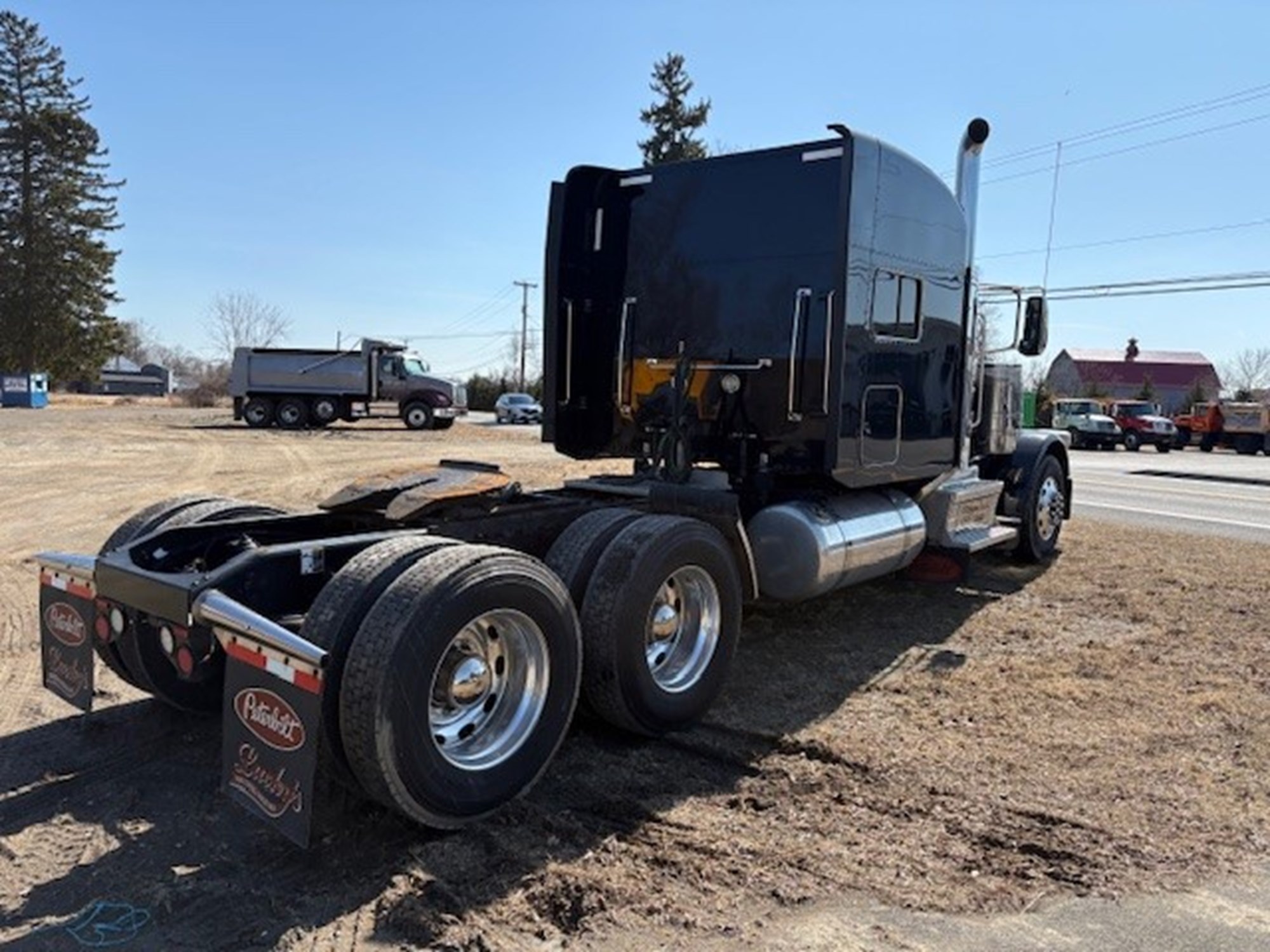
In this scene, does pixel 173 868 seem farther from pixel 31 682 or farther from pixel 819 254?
pixel 819 254

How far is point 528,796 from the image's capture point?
3879mm

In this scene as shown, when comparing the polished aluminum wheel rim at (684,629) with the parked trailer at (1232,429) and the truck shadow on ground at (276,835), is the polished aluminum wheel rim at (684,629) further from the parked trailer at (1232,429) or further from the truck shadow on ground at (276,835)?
the parked trailer at (1232,429)

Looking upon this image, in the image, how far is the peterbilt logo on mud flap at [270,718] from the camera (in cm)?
308

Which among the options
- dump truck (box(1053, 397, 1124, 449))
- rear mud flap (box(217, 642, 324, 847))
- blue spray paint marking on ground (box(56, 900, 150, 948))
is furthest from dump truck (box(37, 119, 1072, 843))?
dump truck (box(1053, 397, 1124, 449))

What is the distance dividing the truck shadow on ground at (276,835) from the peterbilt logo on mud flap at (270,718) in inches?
18.1

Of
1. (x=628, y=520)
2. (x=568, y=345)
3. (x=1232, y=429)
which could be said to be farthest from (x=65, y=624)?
(x=1232, y=429)

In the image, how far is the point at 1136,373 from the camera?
88750 millimetres

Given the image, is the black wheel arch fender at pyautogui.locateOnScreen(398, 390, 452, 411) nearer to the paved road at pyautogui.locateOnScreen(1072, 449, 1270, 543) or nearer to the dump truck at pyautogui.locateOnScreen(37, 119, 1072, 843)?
the paved road at pyautogui.locateOnScreen(1072, 449, 1270, 543)

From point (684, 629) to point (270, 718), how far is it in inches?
86.5

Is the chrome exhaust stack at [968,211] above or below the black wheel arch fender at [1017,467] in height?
above

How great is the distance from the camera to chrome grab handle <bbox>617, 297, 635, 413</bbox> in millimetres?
6922

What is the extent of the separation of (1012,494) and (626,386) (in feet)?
13.5

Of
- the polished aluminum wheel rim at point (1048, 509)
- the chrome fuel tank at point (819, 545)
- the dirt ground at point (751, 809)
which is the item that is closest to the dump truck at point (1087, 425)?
the polished aluminum wheel rim at point (1048, 509)

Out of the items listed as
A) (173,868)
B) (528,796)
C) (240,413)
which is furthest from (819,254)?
(240,413)
